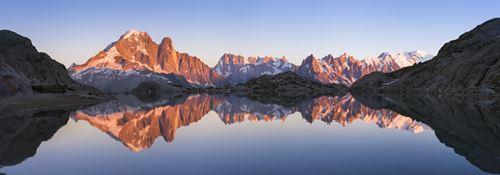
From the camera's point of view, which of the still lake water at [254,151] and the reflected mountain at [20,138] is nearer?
the still lake water at [254,151]

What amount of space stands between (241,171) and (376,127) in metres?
43.1

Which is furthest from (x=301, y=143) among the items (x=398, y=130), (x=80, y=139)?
(x=80, y=139)

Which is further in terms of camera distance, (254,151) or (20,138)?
(20,138)

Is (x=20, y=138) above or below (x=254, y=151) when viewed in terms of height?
above

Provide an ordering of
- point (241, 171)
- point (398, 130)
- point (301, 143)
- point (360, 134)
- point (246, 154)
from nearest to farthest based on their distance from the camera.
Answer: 1. point (241, 171)
2. point (246, 154)
3. point (301, 143)
4. point (360, 134)
5. point (398, 130)

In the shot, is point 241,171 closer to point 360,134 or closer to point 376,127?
point 360,134

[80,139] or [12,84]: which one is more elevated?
[12,84]

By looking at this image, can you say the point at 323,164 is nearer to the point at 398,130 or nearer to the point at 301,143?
the point at 301,143

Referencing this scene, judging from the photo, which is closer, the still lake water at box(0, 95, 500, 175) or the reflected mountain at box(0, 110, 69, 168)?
the still lake water at box(0, 95, 500, 175)

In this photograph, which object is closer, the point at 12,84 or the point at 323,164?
the point at 323,164

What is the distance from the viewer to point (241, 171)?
32250 mm

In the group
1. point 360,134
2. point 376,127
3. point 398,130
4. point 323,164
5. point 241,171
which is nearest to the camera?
point 241,171

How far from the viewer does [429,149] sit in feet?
143

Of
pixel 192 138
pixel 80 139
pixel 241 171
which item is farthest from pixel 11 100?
pixel 241 171
